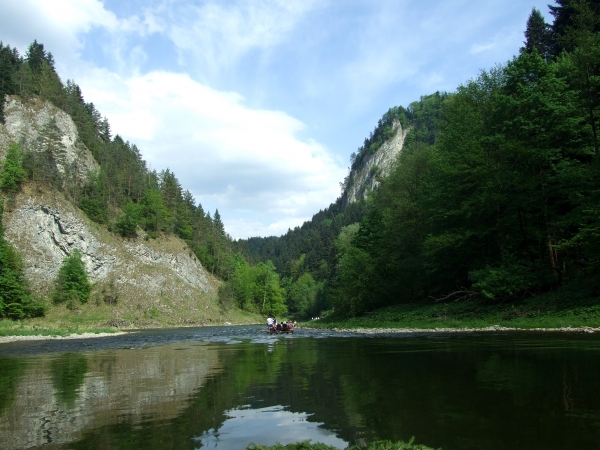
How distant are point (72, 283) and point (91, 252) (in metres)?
10.8

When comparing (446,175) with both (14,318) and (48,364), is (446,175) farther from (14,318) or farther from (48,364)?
(14,318)

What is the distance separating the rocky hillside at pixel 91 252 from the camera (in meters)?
78.0

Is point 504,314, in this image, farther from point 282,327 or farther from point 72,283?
point 72,283

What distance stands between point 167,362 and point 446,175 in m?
31.8

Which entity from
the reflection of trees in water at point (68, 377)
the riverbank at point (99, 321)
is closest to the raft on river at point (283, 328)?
the riverbank at point (99, 321)

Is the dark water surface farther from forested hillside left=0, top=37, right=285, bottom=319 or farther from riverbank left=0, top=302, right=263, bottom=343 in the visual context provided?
forested hillside left=0, top=37, right=285, bottom=319

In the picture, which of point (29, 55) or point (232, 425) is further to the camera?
point (29, 55)

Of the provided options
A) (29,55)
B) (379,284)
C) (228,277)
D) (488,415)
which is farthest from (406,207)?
(29,55)

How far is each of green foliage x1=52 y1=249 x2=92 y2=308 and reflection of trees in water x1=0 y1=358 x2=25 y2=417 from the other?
196 ft

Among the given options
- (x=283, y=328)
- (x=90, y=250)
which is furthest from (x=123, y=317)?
(x=283, y=328)

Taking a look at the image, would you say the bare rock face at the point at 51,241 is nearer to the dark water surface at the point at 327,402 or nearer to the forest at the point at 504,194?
the forest at the point at 504,194

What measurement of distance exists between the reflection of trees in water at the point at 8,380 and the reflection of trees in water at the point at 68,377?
1181mm

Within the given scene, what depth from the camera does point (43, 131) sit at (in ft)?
301

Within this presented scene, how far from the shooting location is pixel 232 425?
28.9ft
